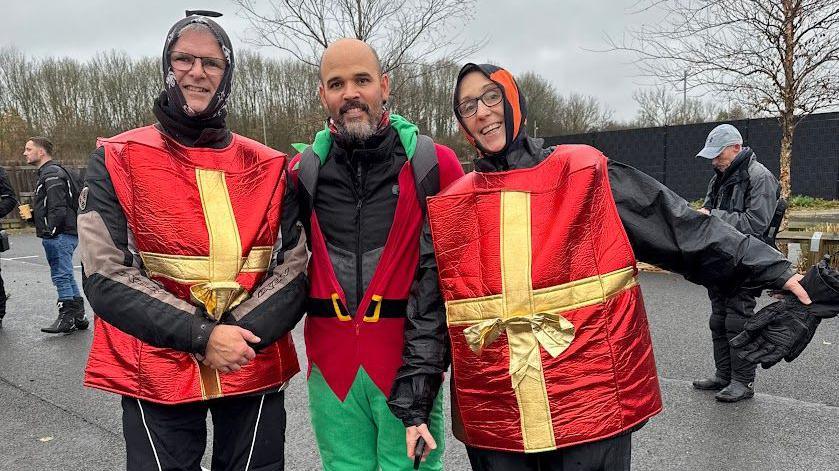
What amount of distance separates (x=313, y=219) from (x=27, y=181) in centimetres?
2213

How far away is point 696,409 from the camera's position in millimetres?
4160

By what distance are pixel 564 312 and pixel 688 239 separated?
47 cm

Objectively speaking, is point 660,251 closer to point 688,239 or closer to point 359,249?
point 688,239

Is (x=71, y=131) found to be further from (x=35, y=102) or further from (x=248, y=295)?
(x=248, y=295)

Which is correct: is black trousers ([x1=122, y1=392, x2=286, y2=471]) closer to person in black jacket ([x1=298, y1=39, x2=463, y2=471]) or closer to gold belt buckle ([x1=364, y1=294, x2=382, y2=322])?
person in black jacket ([x1=298, y1=39, x2=463, y2=471])

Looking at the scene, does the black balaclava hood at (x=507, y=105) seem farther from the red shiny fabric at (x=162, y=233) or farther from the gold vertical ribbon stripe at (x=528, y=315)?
the red shiny fabric at (x=162, y=233)

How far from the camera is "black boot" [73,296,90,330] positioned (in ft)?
22.2

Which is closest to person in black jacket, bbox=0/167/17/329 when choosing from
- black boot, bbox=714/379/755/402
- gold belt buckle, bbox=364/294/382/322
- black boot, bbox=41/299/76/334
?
black boot, bbox=41/299/76/334

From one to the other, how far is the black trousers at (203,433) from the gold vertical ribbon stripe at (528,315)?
828mm

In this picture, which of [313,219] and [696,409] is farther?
[696,409]

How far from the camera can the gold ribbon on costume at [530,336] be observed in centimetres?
190

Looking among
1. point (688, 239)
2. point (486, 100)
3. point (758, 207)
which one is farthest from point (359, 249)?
point (758, 207)

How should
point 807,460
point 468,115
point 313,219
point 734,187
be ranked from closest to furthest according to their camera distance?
point 468,115, point 313,219, point 807,460, point 734,187

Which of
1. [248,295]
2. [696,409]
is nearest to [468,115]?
[248,295]
